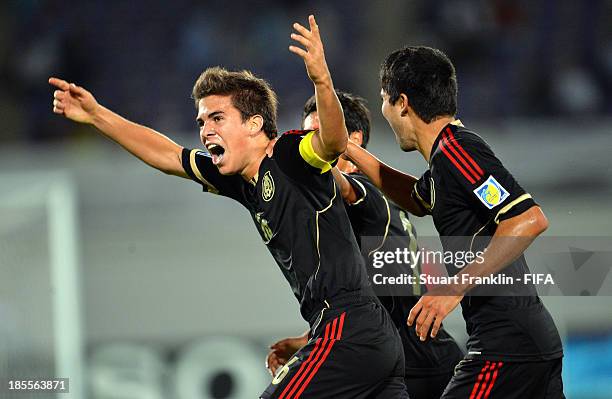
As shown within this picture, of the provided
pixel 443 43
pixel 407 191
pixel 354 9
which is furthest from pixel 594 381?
pixel 354 9

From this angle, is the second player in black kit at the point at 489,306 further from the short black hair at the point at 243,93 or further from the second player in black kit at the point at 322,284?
the short black hair at the point at 243,93

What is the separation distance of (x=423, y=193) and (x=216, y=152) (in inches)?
37.4

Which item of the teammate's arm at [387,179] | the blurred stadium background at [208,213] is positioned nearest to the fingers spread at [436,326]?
the teammate's arm at [387,179]

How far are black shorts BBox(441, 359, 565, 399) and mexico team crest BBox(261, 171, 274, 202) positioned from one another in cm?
106

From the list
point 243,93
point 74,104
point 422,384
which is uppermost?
point 74,104

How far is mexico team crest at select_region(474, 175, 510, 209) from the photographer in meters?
3.43

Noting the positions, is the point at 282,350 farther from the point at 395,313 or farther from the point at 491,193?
the point at 491,193

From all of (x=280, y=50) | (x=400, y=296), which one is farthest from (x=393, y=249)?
(x=280, y=50)

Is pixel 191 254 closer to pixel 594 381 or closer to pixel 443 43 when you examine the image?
pixel 594 381

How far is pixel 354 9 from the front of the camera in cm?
1003

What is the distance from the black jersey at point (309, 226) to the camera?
3.43 m

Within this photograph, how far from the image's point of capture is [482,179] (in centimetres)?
346

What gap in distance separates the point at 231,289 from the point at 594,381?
2724mm

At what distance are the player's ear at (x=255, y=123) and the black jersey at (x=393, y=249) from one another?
536mm
